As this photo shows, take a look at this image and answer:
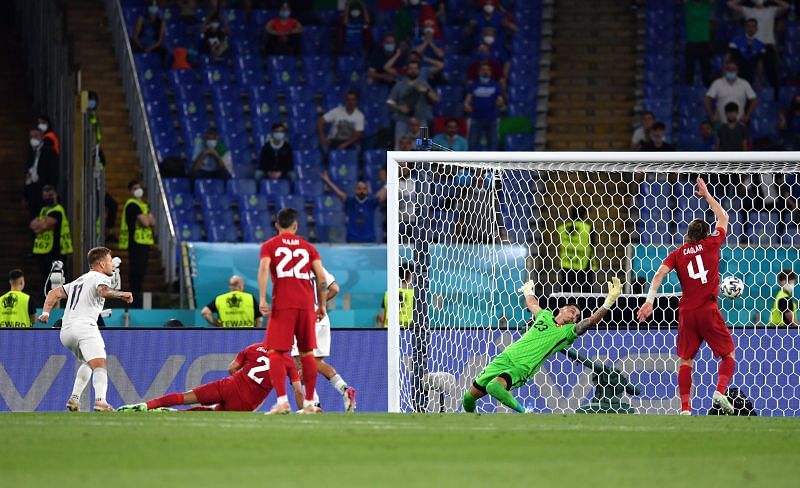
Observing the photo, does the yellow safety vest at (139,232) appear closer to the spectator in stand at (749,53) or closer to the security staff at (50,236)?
the security staff at (50,236)

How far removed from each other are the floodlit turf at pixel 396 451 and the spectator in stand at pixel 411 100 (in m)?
12.7

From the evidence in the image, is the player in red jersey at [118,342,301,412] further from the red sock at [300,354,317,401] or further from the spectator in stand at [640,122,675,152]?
the spectator in stand at [640,122,675,152]

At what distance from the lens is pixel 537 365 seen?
1336 centimetres

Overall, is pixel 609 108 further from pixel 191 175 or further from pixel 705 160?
pixel 705 160

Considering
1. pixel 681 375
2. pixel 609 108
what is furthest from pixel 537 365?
pixel 609 108

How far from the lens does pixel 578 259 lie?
57.7 ft

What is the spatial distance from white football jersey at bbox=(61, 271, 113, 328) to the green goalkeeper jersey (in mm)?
3614

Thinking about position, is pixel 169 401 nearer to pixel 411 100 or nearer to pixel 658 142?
pixel 658 142

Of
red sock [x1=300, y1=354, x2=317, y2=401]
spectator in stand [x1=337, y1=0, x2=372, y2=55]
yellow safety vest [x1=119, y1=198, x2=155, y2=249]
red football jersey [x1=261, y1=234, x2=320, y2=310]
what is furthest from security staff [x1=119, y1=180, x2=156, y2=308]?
red football jersey [x1=261, y1=234, x2=320, y2=310]

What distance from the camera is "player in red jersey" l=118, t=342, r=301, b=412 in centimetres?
1311

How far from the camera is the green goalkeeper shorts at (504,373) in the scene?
13297 millimetres

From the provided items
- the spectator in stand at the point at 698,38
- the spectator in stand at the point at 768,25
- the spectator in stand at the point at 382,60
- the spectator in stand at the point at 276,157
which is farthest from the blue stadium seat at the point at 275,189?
the spectator in stand at the point at 768,25

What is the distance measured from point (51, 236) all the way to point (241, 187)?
11.9ft

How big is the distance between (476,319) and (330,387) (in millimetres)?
1633
